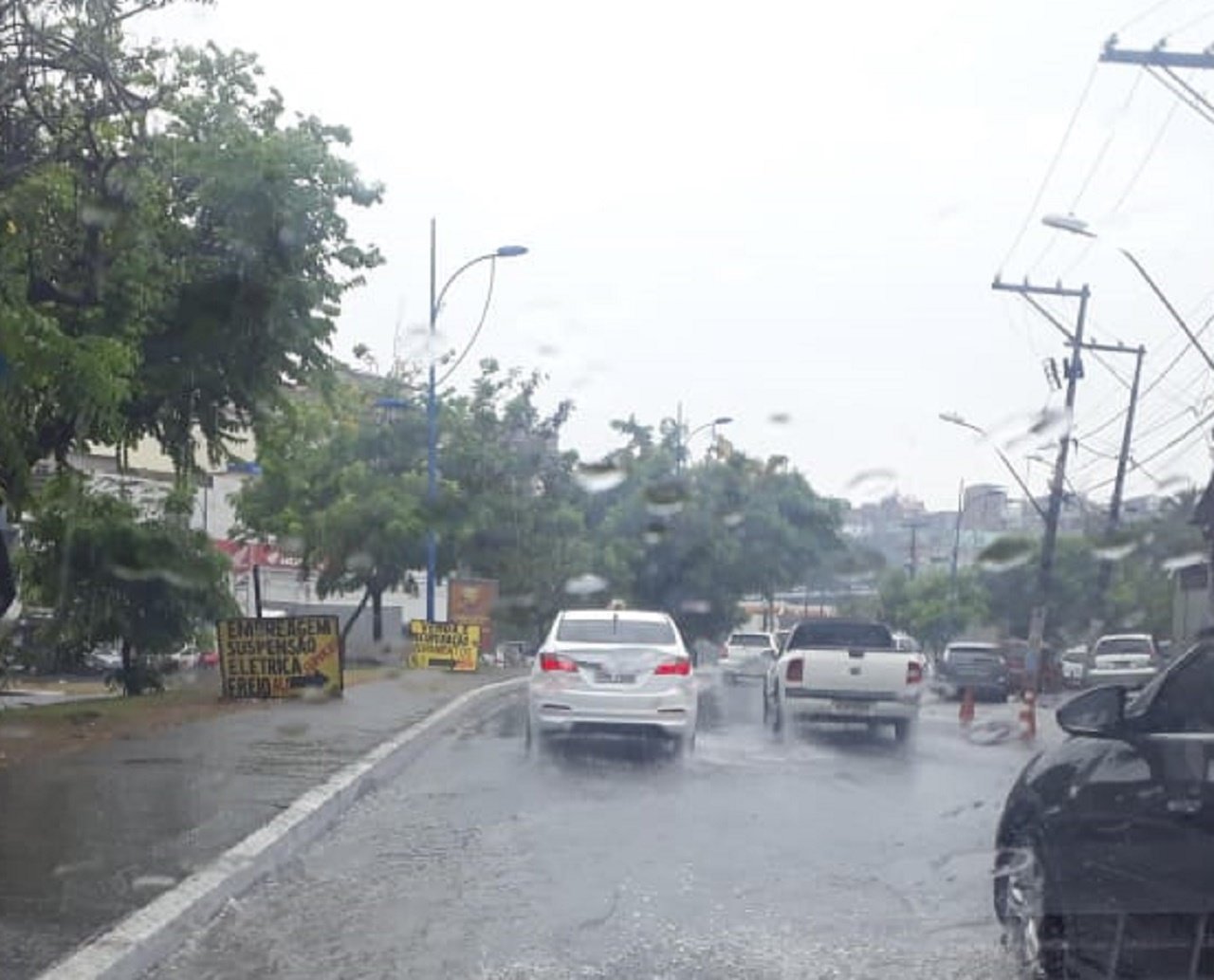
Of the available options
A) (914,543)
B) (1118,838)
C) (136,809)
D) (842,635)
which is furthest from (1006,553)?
(1118,838)

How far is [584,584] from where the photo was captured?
45.1 metres

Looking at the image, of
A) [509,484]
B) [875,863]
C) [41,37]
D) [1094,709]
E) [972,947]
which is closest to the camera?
[1094,709]

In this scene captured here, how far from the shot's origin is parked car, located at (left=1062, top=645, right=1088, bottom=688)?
35259 millimetres

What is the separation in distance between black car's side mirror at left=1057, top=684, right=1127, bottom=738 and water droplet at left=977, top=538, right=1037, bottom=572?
96.0 ft

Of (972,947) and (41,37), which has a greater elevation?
(41,37)

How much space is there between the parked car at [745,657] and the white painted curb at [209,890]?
25.5m

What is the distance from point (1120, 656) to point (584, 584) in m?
16.6

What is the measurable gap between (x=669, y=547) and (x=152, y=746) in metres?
36.4

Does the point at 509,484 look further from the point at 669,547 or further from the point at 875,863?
the point at 875,863

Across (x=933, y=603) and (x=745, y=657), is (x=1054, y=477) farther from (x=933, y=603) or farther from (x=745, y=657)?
(x=933, y=603)

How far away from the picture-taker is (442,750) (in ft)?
59.6

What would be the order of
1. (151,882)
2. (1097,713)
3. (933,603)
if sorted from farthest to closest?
(933,603) < (151,882) < (1097,713)

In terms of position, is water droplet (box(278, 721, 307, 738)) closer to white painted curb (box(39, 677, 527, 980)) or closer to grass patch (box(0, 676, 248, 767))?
grass patch (box(0, 676, 248, 767))

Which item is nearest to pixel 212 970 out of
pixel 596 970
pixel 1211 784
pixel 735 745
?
pixel 596 970
